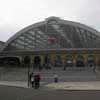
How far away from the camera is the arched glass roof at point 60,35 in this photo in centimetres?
6938

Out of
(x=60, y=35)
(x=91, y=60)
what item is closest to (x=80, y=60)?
(x=91, y=60)

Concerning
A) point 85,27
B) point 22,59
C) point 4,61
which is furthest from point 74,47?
point 4,61

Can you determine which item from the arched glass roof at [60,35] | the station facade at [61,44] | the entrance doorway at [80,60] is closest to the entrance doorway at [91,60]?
the station facade at [61,44]

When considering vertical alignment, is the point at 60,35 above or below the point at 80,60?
above

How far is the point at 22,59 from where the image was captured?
74.2 meters

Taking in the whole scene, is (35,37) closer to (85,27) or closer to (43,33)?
(43,33)

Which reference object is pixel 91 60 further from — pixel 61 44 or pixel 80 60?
pixel 61 44

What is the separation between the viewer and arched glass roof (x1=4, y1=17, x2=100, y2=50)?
228 ft

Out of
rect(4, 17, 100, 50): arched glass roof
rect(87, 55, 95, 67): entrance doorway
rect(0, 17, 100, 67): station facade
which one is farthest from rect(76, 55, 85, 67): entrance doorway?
rect(4, 17, 100, 50): arched glass roof

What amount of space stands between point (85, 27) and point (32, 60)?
2176 centimetres

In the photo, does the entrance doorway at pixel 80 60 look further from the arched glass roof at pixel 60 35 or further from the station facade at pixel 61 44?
the arched glass roof at pixel 60 35

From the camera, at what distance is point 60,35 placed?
231 ft

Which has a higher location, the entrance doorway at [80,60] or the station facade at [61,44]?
the station facade at [61,44]

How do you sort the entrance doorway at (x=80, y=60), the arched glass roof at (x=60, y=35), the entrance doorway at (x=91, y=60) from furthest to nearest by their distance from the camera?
the entrance doorway at (x=80, y=60)
the arched glass roof at (x=60, y=35)
the entrance doorway at (x=91, y=60)
